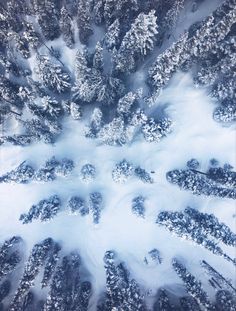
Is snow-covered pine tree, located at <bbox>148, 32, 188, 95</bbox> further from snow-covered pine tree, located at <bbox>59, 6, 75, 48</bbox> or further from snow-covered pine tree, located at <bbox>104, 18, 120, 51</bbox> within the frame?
snow-covered pine tree, located at <bbox>59, 6, 75, 48</bbox>

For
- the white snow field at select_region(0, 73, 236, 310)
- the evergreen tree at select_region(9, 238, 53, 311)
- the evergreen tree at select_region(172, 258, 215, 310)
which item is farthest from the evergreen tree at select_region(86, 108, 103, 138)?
the evergreen tree at select_region(172, 258, 215, 310)

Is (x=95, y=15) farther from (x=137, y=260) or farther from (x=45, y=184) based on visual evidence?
(x=137, y=260)

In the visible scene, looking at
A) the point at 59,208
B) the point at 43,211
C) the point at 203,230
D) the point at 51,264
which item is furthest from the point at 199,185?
the point at 51,264

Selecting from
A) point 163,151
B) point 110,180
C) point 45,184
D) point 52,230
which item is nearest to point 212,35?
point 163,151

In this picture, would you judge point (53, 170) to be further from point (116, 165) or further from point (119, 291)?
point (119, 291)

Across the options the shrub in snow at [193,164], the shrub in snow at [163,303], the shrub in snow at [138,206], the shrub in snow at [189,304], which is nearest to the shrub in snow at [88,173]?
the shrub in snow at [138,206]

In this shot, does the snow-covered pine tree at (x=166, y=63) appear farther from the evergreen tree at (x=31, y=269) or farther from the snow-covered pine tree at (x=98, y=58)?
the evergreen tree at (x=31, y=269)
